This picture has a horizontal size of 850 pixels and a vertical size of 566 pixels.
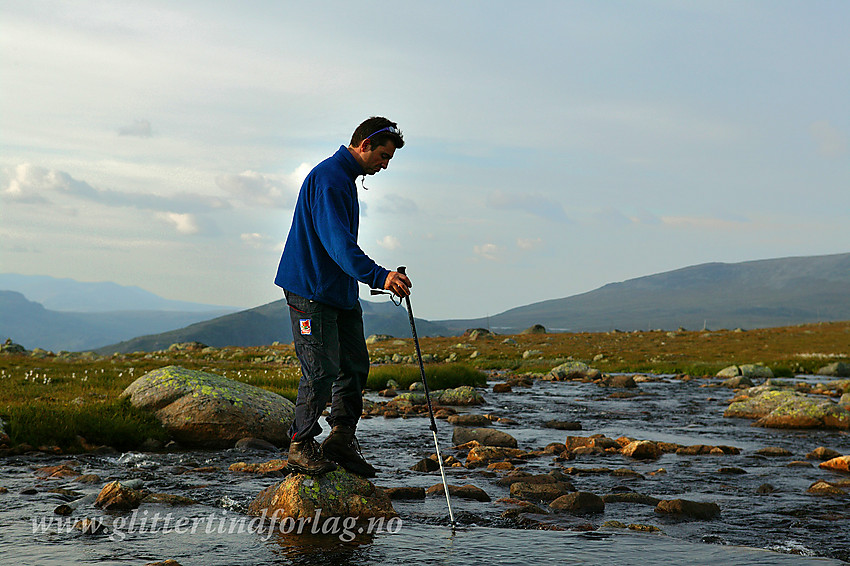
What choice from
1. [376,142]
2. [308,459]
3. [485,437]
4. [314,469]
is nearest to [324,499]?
[314,469]

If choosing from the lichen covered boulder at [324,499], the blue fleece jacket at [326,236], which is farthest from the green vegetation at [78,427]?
the blue fleece jacket at [326,236]

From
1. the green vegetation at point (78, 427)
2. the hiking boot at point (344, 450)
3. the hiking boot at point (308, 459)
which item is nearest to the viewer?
the hiking boot at point (308, 459)

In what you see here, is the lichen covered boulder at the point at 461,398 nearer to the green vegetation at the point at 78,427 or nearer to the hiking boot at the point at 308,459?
the green vegetation at the point at 78,427

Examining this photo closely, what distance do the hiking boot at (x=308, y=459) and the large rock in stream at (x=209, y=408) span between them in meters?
5.27

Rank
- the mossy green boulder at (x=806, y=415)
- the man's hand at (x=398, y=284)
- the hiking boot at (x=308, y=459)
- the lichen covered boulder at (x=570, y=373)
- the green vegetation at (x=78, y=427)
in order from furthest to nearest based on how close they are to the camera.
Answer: the lichen covered boulder at (x=570, y=373), the mossy green boulder at (x=806, y=415), the green vegetation at (x=78, y=427), the hiking boot at (x=308, y=459), the man's hand at (x=398, y=284)

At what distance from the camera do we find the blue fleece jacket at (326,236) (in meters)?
6.77

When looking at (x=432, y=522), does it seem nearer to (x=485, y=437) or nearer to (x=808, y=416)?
(x=485, y=437)

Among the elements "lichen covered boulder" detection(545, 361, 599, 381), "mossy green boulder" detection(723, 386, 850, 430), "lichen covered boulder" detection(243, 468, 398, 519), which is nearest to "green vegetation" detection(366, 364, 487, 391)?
"lichen covered boulder" detection(545, 361, 599, 381)

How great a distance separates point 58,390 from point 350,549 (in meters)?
13.7

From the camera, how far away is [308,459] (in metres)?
7.25

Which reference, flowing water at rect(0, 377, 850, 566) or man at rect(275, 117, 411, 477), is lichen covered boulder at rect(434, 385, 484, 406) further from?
man at rect(275, 117, 411, 477)

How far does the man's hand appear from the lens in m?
6.33

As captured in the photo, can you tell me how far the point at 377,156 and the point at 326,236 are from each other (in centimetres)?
112

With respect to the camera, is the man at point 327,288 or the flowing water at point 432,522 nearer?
the flowing water at point 432,522
